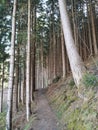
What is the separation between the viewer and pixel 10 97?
8.27 metres

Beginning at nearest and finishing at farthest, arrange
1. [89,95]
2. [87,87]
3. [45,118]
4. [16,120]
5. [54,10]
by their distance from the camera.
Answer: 1. [89,95]
2. [87,87]
3. [45,118]
4. [16,120]
5. [54,10]

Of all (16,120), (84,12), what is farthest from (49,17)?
(16,120)

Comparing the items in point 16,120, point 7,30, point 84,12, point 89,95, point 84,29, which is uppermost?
point 84,12

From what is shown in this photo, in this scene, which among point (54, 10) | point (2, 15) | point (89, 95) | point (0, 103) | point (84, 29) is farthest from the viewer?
point (84, 29)

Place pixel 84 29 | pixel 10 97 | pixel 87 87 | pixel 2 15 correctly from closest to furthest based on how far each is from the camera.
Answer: pixel 87 87 < pixel 10 97 < pixel 2 15 < pixel 84 29

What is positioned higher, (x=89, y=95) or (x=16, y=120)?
(x=89, y=95)

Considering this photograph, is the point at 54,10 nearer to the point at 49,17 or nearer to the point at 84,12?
the point at 49,17

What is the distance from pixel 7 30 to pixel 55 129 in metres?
9.81

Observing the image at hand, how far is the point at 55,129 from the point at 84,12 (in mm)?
16663

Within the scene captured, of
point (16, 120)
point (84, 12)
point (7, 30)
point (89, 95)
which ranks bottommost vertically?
point (16, 120)

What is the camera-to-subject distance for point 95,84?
7188mm

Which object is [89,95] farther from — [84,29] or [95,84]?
[84,29]

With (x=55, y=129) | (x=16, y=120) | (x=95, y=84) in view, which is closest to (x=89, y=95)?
(x=95, y=84)

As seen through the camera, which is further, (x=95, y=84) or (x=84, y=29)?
(x=84, y=29)
